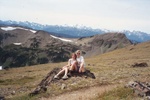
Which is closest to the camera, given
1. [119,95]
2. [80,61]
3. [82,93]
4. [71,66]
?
[119,95]

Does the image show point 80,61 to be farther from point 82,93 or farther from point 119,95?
point 119,95

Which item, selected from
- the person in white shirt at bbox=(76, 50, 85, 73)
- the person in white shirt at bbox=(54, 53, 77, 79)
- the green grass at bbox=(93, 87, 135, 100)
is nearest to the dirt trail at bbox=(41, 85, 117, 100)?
the green grass at bbox=(93, 87, 135, 100)

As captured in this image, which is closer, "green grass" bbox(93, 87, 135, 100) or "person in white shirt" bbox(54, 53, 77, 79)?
"green grass" bbox(93, 87, 135, 100)

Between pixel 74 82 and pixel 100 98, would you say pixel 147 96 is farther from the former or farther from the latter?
pixel 74 82

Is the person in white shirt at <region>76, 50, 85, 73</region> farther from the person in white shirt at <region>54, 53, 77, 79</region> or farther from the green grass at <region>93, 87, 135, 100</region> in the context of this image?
the green grass at <region>93, 87, 135, 100</region>

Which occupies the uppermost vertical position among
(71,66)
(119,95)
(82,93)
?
(71,66)

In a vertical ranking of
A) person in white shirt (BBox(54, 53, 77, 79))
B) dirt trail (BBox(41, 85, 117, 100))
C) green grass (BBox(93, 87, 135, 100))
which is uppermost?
person in white shirt (BBox(54, 53, 77, 79))

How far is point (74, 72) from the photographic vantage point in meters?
30.6

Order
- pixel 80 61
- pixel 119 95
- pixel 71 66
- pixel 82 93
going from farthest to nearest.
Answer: pixel 71 66 < pixel 80 61 < pixel 82 93 < pixel 119 95

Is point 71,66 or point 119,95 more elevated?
point 71,66

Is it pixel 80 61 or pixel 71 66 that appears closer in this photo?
pixel 80 61

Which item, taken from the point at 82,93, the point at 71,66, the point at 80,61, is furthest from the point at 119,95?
the point at 71,66

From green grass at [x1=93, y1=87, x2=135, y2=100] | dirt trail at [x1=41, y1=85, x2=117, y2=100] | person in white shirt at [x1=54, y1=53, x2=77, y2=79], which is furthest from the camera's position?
person in white shirt at [x1=54, y1=53, x2=77, y2=79]

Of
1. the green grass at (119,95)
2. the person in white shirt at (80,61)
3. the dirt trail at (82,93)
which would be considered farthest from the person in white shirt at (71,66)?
the green grass at (119,95)
